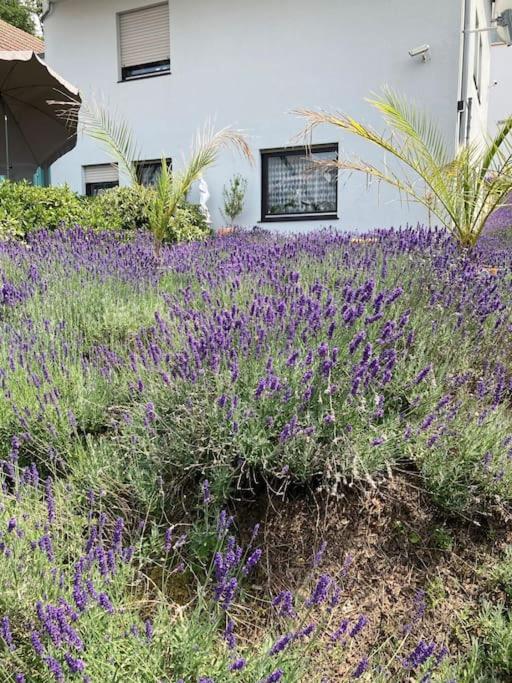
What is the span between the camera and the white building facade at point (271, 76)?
31.8ft

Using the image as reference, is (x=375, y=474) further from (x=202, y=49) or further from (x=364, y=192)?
(x=202, y=49)

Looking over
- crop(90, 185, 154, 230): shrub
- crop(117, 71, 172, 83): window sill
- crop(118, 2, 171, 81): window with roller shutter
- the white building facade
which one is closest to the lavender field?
crop(90, 185, 154, 230): shrub

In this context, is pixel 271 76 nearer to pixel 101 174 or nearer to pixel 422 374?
pixel 101 174

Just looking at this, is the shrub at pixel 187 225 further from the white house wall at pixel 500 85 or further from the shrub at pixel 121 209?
the white house wall at pixel 500 85

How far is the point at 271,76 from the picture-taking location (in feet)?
35.4

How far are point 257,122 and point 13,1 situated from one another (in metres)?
23.8

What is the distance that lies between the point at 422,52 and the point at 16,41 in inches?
482

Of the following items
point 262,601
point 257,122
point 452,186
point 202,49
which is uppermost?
point 202,49

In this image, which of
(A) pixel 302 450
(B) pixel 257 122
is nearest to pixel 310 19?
(B) pixel 257 122

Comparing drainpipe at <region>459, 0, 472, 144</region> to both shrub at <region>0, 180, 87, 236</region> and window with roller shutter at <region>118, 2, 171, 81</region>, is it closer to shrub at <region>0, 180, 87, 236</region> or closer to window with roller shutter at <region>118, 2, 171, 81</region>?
window with roller shutter at <region>118, 2, 171, 81</region>

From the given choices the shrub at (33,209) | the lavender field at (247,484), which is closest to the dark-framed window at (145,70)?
the shrub at (33,209)

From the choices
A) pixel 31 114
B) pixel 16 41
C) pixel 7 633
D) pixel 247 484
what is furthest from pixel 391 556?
pixel 16 41

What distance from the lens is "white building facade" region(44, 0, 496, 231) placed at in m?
9.70

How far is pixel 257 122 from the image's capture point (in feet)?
36.2
